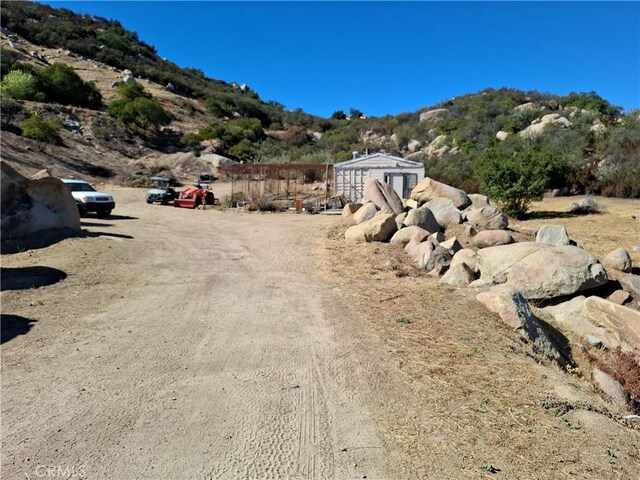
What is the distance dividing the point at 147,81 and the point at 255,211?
6025 cm

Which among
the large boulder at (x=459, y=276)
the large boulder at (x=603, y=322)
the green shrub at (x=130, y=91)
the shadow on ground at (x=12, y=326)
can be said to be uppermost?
the green shrub at (x=130, y=91)

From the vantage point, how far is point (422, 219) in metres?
14.6

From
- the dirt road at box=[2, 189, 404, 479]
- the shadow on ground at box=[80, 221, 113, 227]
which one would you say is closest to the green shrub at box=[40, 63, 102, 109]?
the shadow on ground at box=[80, 221, 113, 227]

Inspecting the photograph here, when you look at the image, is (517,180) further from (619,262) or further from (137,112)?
(137,112)

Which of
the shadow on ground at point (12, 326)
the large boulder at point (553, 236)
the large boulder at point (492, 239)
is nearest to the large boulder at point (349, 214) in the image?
the large boulder at point (492, 239)

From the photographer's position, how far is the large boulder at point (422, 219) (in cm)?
1444

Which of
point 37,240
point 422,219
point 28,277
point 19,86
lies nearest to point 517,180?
point 422,219

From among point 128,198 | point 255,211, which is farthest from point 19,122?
point 255,211

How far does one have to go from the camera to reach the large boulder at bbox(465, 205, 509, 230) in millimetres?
16453

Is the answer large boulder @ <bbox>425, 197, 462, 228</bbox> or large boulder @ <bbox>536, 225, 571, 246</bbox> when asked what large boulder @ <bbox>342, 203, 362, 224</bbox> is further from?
large boulder @ <bbox>536, 225, 571, 246</bbox>

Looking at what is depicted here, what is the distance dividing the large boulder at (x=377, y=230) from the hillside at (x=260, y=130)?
441 inches

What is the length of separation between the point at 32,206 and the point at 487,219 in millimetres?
14327

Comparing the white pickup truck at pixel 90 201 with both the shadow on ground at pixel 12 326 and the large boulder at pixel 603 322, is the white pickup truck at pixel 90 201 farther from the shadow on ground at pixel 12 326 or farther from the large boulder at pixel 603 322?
the large boulder at pixel 603 322
